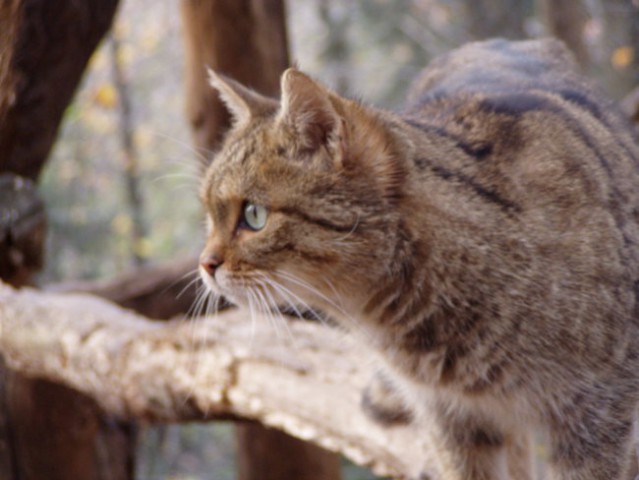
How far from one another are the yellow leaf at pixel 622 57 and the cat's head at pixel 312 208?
505 cm

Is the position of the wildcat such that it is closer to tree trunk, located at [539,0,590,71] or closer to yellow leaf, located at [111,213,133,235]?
tree trunk, located at [539,0,590,71]

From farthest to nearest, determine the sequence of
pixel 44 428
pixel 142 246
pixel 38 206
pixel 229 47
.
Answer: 1. pixel 142 246
2. pixel 229 47
3. pixel 44 428
4. pixel 38 206

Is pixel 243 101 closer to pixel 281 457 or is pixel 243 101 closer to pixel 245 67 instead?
pixel 245 67

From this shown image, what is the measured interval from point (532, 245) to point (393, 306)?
1.43 ft

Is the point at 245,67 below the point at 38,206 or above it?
above

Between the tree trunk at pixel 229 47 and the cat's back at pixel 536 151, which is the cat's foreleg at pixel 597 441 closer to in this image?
the cat's back at pixel 536 151

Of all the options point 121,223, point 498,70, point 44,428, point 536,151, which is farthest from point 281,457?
point 121,223

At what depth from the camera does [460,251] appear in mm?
2311

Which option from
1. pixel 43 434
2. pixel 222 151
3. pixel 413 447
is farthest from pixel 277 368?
pixel 43 434

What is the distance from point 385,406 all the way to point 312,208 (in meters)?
1.11

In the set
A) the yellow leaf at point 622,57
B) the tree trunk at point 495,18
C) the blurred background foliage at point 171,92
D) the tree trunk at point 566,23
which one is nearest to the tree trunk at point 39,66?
the blurred background foliage at point 171,92

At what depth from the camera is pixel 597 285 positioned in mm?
2324

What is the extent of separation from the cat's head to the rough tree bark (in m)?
2.26

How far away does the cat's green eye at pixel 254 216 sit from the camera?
7.54 feet
